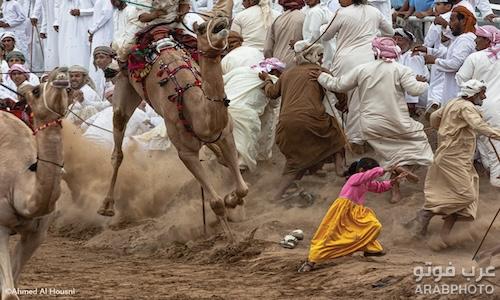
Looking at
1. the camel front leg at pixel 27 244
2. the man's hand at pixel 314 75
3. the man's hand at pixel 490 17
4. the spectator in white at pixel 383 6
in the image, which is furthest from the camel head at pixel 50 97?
the man's hand at pixel 490 17

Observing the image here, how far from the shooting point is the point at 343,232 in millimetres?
11836

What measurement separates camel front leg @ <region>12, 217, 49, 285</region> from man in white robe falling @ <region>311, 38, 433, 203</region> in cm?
507

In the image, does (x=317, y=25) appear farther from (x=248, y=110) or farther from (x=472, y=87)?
(x=472, y=87)

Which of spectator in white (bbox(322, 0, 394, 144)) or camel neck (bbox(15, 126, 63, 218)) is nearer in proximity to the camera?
camel neck (bbox(15, 126, 63, 218))

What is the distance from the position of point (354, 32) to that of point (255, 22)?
1.94 metres

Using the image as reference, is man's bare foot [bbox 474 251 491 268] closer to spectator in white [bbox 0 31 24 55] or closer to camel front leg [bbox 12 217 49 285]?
camel front leg [bbox 12 217 49 285]

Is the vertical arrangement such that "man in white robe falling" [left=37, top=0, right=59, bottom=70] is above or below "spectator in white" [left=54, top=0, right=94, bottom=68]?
below

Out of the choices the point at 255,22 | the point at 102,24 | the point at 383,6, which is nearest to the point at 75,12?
the point at 102,24

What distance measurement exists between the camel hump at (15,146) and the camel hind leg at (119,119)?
4705 millimetres

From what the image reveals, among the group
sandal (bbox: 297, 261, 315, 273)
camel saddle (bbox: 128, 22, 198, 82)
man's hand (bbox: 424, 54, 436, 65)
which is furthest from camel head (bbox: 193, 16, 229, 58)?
man's hand (bbox: 424, 54, 436, 65)

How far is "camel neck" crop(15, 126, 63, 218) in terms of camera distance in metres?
9.66

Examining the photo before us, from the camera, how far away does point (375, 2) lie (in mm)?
17344

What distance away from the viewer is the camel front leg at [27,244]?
10188 mm

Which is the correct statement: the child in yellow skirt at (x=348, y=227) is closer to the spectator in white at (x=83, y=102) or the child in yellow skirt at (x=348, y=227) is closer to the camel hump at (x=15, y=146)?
the camel hump at (x=15, y=146)
